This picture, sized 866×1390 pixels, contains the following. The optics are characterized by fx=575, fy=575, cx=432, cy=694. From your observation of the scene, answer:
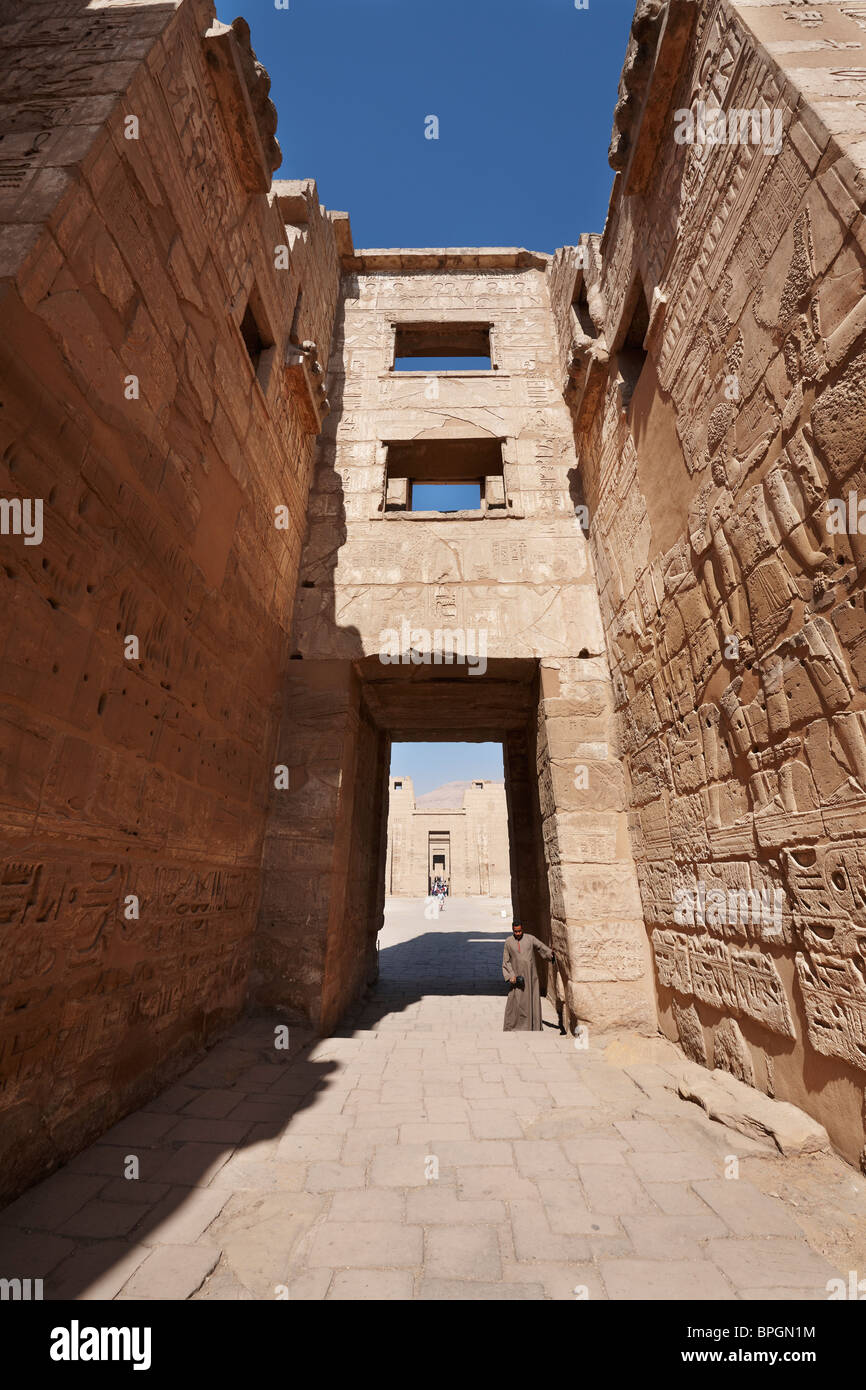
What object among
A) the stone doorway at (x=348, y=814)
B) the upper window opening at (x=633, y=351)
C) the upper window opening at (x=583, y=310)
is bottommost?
the stone doorway at (x=348, y=814)

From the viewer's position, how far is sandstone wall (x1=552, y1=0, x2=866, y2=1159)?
8.11ft

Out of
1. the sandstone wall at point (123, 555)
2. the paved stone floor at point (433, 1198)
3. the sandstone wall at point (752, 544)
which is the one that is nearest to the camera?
the paved stone floor at point (433, 1198)

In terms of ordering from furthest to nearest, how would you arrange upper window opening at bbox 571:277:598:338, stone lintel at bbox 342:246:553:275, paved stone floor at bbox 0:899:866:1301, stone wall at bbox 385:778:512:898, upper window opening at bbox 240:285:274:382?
stone wall at bbox 385:778:512:898 → stone lintel at bbox 342:246:553:275 → upper window opening at bbox 571:277:598:338 → upper window opening at bbox 240:285:274:382 → paved stone floor at bbox 0:899:866:1301

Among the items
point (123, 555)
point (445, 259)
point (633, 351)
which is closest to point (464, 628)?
point (633, 351)

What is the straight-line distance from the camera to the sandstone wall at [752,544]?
97.3 inches

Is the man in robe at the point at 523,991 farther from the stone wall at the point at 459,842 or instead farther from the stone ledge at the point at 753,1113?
the stone wall at the point at 459,842

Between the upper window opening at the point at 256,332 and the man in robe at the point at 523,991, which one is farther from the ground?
the upper window opening at the point at 256,332

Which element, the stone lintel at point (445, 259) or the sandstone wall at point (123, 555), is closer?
the sandstone wall at point (123, 555)

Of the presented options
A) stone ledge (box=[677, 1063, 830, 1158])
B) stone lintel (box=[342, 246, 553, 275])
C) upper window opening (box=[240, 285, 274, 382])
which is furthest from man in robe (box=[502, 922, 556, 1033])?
stone lintel (box=[342, 246, 553, 275])

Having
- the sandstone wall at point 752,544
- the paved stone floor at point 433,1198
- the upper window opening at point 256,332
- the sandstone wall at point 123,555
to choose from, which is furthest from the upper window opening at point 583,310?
the paved stone floor at point 433,1198

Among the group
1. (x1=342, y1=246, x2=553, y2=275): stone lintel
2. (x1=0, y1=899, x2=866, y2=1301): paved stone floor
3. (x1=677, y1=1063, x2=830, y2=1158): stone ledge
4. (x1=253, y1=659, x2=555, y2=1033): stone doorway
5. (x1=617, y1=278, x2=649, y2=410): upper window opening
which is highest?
(x1=342, y1=246, x2=553, y2=275): stone lintel

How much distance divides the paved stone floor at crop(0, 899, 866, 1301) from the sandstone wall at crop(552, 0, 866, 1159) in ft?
1.77

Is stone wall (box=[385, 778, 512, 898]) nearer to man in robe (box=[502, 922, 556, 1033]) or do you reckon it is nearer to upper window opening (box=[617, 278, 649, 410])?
man in robe (box=[502, 922, 556, 1033])

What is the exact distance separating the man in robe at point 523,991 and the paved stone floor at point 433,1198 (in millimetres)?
1246
